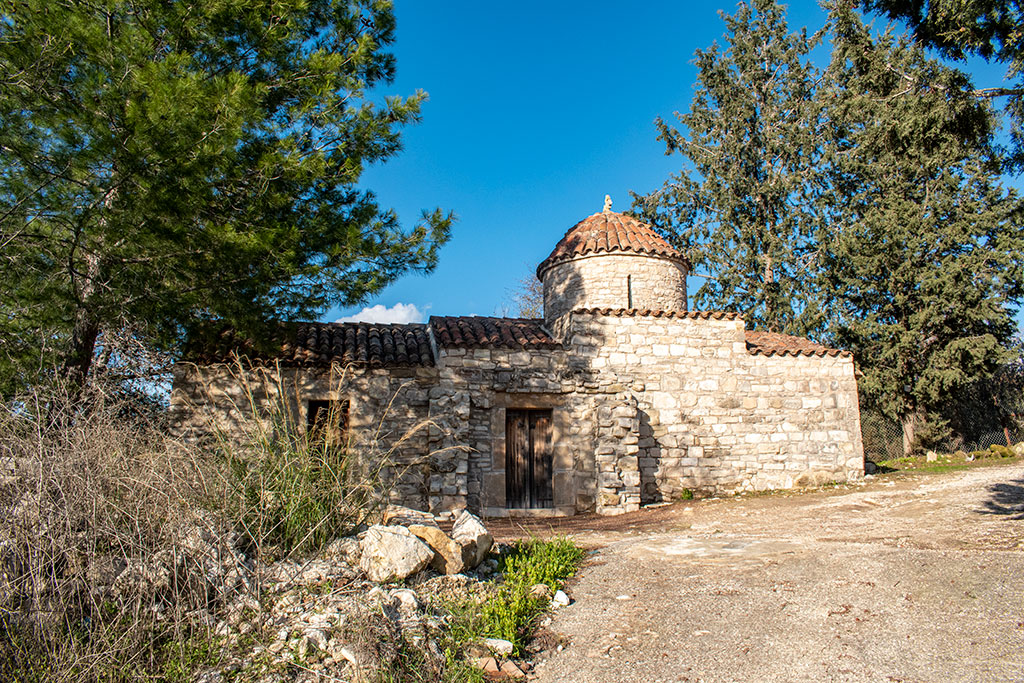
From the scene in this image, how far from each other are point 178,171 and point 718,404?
950cm

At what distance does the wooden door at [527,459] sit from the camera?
1082 cm

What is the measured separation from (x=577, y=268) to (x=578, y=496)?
4954mm

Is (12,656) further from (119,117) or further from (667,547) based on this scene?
(667,547)

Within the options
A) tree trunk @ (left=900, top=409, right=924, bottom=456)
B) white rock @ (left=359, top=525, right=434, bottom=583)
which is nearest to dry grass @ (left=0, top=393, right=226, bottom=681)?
white rock @ (left=359, top=525, right=434, bottom=583)

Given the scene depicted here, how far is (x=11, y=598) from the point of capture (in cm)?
321

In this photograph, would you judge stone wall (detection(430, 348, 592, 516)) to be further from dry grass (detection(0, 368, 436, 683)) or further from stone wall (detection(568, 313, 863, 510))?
dry grass (detection(0, 368, 436, 683))

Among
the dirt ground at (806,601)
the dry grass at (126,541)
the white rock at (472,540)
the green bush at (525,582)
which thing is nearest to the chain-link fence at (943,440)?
the dirt ground at (806,601)

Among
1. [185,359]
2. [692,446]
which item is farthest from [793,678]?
[185,359]

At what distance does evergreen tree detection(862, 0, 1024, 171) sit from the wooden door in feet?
24.5

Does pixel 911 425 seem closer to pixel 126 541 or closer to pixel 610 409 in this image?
pixel 610 409

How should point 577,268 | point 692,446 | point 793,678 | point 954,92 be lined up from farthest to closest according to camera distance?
1. point 577,268
2. point 692,446
3. point 954,92
4. point 793,678

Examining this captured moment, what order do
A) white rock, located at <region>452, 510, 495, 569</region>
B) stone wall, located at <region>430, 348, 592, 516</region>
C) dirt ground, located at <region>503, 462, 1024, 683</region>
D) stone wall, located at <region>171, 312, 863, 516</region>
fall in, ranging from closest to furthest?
Result: dirt ground, located at <region>503, 462, 1024, 683</region>, white rock, located at <region>452, 510, 495, 569</region>, stone wall, located at <region>171, 312, 863, 516</region>, stone wall, located at <region>430, 348, 592, 516</region>

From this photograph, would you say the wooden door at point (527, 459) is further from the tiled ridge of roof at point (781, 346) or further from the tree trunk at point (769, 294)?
the tree trunk at point (769, 294)

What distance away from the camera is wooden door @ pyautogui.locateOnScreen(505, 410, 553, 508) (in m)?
10.8
